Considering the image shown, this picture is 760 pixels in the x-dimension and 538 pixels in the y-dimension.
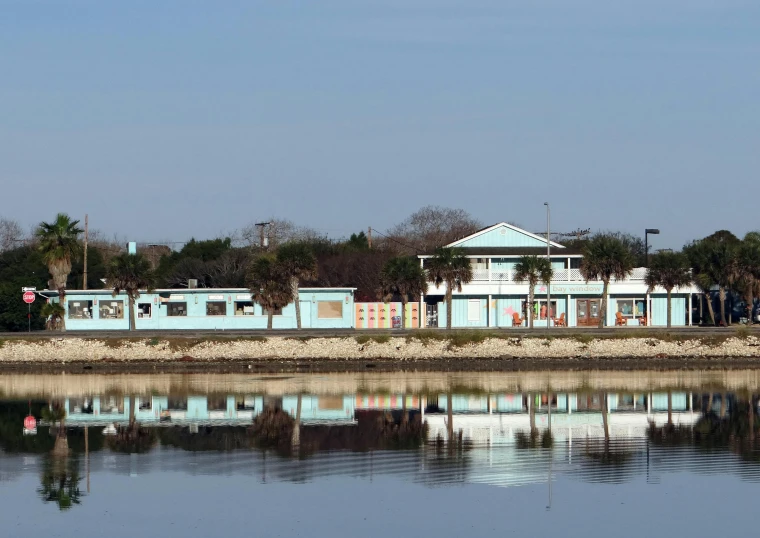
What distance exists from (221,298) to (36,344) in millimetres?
18943

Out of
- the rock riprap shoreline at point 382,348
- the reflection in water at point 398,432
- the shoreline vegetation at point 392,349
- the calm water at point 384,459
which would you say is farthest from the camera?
the rock riprap shoreline at point 382,348

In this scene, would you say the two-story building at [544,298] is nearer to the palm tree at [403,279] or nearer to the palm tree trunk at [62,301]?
the palm tree at [403,279]

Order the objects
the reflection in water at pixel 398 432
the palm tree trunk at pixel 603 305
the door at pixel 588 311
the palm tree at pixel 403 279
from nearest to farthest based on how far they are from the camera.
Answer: the reflection in water at pixel 398 432 → the palm tree at pixel 403 279 → the palm tree trunk at pixel 603 305 → the door at pixel 588 311

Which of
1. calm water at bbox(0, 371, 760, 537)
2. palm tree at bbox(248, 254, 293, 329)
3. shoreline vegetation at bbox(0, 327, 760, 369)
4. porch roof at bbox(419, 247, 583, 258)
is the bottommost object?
calm water at bbox(0, 371, 760, 537)

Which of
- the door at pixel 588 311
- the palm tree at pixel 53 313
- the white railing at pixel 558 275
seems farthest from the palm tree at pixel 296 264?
the door at pixel 588 311

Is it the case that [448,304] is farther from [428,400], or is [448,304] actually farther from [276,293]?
[428,400]

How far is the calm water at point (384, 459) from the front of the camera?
1909 centimetres

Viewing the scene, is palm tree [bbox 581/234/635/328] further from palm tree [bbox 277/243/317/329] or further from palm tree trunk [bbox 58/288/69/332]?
palm tree trunk [bbox 58/288/69/332]

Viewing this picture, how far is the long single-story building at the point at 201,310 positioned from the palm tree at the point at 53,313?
0.85 m

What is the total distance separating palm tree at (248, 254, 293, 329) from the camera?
64438mm

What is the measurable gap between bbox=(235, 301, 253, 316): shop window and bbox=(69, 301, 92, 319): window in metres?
9.78

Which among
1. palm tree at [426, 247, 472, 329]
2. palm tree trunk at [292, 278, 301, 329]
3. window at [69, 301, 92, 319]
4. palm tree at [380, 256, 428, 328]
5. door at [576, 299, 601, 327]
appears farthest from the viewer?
door at [576, 299, 601, 327]

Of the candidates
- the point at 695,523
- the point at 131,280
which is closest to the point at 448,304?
the point at 131,280

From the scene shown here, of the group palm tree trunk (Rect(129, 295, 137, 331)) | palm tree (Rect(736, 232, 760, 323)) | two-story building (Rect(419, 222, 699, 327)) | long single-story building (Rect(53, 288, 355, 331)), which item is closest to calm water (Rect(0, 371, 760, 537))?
palm tree trunk (Rect(129, 295, 137, 331))
